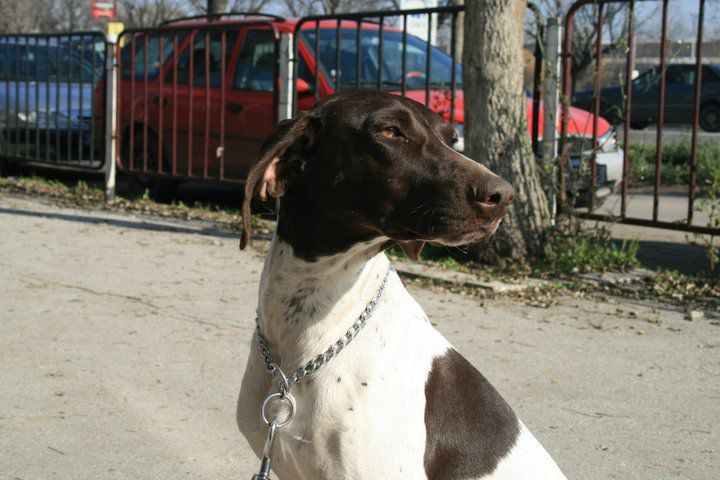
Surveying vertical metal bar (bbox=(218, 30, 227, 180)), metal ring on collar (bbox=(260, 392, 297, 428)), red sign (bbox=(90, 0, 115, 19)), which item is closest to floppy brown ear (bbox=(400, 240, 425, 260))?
metal ring on collar (bbox=(260, 392, 297, 428))

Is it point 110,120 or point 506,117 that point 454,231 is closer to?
point 506,117

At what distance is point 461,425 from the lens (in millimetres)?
2617

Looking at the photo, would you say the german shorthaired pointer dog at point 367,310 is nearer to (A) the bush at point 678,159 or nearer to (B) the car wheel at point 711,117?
(A) the bush at point 678,159

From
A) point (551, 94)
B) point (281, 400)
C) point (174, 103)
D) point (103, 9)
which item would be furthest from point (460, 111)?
point (103, 9)

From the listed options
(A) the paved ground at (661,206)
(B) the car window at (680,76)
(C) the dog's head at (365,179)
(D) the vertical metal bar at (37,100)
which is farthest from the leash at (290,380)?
(B) the car window at (680,76)

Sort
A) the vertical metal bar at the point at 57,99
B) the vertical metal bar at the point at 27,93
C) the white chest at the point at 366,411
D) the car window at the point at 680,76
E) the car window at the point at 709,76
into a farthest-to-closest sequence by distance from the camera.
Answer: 1. the car window at the point at 709,76
2. the car window at the point at 680,76
3. the vertical metal bar at the point at 27,93
4. the vertical metal bar at the point at 57,99
5. the white chest at the point at 366,411

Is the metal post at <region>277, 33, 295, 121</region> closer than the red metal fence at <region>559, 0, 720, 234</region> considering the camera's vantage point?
No

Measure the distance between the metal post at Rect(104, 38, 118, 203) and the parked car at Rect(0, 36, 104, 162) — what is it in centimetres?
53

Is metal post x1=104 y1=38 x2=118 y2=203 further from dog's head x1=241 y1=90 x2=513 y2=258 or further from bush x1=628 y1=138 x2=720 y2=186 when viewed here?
dog's head x1=241 y1=90 x2=513 y2=258

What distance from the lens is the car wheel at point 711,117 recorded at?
26578 millimetres

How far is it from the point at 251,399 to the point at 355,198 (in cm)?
66

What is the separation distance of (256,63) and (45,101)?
3.50m

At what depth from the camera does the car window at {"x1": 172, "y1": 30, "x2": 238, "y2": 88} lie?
9.62 m

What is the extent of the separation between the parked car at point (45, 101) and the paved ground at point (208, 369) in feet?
12.8
